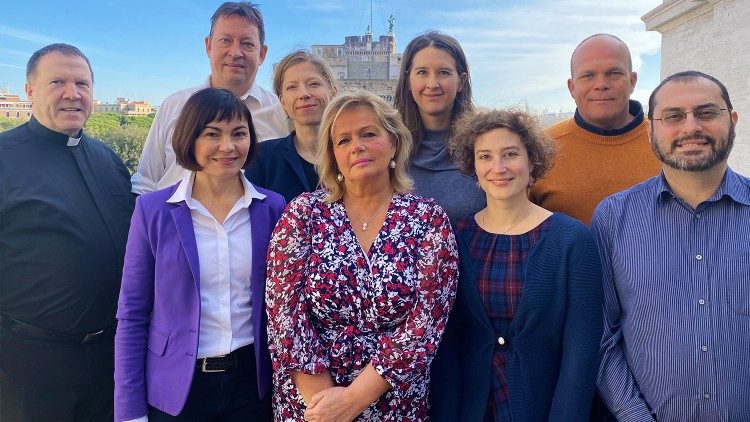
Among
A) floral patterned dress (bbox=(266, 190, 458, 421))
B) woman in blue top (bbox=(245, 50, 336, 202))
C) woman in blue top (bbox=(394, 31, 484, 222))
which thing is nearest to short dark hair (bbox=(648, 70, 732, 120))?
woman in blue top (bbox=(394, 31, 484, 222))

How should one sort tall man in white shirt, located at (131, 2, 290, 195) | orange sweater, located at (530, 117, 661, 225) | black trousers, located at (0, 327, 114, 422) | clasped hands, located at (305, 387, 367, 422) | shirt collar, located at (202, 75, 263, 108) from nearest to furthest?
clasped hands, located at (305, 387, 367, 422), black trousers, located at (0, 327, 114, 422), orange sweater, located at (530, 117, 661, 225), tall man in white shirt, located at (131, 2, 290, 195), shirt collar, located at (202, 75, 263, 108)

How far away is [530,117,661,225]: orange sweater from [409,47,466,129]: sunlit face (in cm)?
75

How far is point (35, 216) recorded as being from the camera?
9.59 ft

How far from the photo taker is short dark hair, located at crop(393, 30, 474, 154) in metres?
3.25

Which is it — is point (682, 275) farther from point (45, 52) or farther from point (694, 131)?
point (45, 52)

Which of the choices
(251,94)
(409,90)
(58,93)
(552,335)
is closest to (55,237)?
(58,93)

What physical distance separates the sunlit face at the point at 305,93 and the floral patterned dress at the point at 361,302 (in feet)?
3.97

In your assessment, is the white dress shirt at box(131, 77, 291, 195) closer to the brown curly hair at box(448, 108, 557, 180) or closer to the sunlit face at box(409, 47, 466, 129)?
the sunlit face at box(409, 47, 466, 129)

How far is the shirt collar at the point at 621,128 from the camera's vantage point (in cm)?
327

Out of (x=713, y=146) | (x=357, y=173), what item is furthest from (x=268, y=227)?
(x=713, y=146)

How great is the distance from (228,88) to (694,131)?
3157mm

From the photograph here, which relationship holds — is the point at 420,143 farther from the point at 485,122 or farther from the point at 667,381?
the point at 667,381

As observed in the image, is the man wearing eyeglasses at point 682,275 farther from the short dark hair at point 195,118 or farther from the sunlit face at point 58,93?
the sunlit face at point 58,93

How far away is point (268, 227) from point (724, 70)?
1029cm
